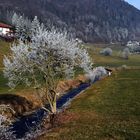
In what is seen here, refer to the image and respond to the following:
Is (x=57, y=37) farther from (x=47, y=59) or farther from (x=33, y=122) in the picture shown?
(x=33, y=122)

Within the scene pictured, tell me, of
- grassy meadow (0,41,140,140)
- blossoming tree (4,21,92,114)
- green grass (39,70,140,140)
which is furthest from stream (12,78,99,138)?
green grass (39,70,140,140)

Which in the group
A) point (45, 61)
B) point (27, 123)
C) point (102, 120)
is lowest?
point (27, 123)

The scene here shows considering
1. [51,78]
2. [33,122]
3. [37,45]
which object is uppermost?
[37,45]

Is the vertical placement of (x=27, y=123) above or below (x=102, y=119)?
below

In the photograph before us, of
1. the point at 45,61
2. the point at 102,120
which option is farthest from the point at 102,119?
the point at 45,61

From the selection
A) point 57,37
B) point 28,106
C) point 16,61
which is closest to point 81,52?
point 57,37

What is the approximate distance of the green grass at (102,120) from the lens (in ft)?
128

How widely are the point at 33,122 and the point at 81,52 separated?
12372 millimetres

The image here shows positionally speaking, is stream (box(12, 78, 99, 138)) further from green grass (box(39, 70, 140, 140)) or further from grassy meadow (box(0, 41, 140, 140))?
green grass (box(39, 70, 140, 140))

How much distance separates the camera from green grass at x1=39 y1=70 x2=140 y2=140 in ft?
128

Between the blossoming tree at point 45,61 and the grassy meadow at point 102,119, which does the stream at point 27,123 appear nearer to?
the blossoming tree at point 45,61

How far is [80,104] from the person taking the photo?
59.6 meters

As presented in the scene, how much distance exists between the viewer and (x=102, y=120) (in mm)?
45688

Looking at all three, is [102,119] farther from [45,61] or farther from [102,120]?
[45,61]
